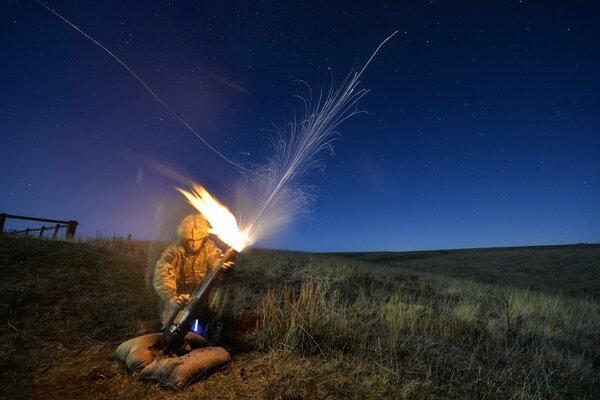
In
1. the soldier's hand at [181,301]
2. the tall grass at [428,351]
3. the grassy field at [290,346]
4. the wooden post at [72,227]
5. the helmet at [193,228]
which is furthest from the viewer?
the wooden post at [72,227]

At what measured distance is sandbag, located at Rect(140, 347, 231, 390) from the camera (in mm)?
3627

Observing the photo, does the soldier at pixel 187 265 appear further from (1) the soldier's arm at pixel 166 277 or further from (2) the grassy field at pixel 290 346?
(2) the grassy field at pixel 290 346

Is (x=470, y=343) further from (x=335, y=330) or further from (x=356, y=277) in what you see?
(x=356, y=277)

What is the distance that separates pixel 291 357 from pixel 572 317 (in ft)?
30.9

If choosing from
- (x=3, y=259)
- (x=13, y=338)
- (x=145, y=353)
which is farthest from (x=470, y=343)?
(x=3, y=259)

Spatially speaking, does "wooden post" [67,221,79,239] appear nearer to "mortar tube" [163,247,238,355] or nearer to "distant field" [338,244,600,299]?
"mortar tube" [163,247,238,355]

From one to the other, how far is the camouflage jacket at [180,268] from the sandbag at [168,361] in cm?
72

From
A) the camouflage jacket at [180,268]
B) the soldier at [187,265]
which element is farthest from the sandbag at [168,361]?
the camouflage jacket at [180,268]

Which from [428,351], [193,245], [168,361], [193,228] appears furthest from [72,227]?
[428,351]

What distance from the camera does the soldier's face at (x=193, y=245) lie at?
211 inches

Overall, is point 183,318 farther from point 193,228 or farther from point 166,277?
point 193,228

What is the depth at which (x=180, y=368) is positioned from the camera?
3713 millimetres

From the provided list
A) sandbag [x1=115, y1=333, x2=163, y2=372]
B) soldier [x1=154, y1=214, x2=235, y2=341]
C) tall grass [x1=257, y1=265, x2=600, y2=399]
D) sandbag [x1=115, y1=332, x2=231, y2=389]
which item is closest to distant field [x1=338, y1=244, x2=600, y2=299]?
tall grass [x1=257, y1=265, x2=600, y2=399]

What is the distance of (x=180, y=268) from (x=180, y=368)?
2052mm
